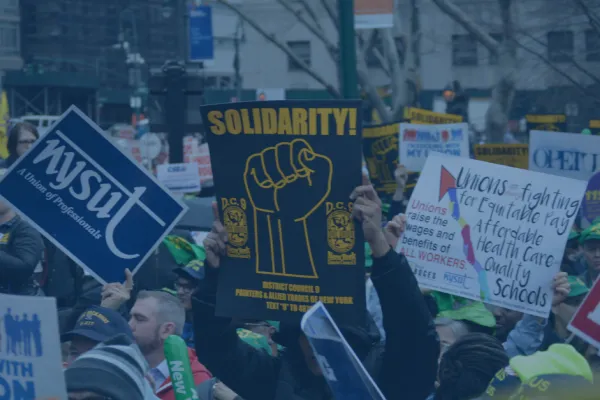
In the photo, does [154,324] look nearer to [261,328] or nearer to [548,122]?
[261,328]

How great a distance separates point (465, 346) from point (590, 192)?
4.86 metres

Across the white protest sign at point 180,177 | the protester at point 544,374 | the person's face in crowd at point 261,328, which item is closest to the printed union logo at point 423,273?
the person's face in crowd at point 261,328

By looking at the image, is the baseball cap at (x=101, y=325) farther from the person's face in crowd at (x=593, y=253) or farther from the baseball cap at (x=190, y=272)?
the person's face in crowd at (x=593, y=253)

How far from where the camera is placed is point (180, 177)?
44.0 feet

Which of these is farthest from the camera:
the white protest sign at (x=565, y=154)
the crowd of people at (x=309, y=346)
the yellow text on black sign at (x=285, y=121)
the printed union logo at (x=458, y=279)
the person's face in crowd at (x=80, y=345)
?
the white protest sign at (x=565, y=154)

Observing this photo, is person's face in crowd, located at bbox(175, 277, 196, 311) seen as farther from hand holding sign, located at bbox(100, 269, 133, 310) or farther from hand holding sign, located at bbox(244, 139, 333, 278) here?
hand holding sign, located at bbox(244, 139, 333, 278)

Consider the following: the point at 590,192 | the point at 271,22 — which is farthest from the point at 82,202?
the point at 271,22

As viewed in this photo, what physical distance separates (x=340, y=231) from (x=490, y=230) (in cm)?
196

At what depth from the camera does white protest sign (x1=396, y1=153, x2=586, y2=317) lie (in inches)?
209

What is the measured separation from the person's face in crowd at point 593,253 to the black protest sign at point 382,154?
511cm

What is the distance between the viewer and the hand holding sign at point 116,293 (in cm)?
472

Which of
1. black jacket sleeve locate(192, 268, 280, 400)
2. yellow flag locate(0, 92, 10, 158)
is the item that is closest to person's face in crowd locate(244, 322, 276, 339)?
black jacket sleeve locate(192, 268, 280, 400)

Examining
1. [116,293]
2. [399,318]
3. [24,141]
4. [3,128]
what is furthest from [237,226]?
[3,128]

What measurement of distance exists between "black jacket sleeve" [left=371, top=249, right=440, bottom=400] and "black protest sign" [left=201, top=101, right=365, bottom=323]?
0.14 m
